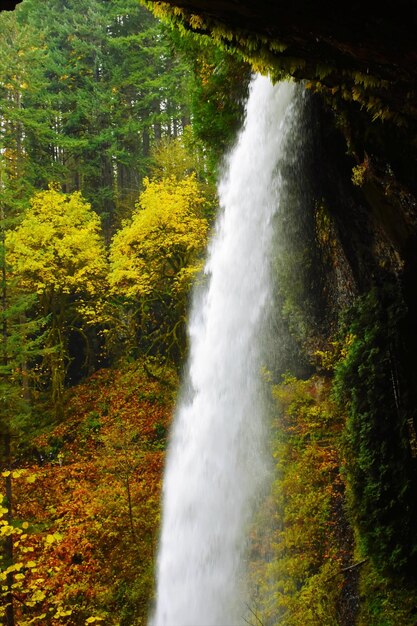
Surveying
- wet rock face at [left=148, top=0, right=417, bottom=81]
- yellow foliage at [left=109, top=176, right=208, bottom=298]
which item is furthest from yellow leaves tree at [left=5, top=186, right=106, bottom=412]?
wet rock face at [left=148, top=0, right=417, bottom=81]

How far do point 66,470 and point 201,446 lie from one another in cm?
588

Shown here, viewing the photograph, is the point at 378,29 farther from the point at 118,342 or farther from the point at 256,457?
the point at 118,342

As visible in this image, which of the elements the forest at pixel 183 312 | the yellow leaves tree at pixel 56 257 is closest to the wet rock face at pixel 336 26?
the forest at pixel 183 312

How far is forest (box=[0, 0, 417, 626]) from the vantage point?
493 centimetres

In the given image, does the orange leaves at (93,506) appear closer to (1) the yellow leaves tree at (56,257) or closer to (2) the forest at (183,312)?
(2) the forest at (183,312)

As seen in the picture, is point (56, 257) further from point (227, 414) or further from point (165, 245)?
point (227, 414)

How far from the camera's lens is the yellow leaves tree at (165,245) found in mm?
13305

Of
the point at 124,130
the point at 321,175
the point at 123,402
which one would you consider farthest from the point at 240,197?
the point at 124,130

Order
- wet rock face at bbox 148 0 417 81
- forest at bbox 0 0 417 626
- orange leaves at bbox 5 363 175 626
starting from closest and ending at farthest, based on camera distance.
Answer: wet rock face at bbox 148 0 417 81 < forest at bbox 0 0 417 626 < orange leaves at bbox 5 363 175 626

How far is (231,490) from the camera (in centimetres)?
899

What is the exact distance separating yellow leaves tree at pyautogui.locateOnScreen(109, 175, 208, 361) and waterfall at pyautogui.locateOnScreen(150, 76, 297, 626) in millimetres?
3292

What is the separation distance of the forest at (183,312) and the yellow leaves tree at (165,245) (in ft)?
0.24

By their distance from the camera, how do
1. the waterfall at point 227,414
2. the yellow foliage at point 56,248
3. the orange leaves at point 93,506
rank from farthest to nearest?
the yellow foliage at point 56,248, the orange leaves at point 93,506, the waterfall at point 227,414

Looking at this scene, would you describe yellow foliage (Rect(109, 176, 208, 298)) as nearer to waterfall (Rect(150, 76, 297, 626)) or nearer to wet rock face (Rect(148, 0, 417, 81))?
waterfall (Rect(150, 76, 297, 626))
